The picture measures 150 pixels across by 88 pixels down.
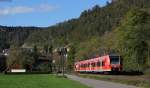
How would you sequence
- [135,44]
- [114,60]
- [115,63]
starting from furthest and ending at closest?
[135,44] < [114,60] < [115,63]

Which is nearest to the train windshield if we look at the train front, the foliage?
the train front

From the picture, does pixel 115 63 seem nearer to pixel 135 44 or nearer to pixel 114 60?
pixel 114 60

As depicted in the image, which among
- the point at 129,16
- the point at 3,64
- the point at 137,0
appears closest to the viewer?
the point at 129,16

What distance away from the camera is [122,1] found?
504 ft

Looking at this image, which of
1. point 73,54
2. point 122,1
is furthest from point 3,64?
point 122,1

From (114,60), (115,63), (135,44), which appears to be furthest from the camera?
(135,44)

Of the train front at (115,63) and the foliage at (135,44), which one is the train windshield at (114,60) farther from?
the foliage at (135,44)

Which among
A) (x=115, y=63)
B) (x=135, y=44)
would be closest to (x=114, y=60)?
(x=115, y=63)

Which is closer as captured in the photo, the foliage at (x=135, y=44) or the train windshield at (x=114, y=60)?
the train windshield at (x=114, y=60)

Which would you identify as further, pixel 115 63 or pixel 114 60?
pixel 114 60

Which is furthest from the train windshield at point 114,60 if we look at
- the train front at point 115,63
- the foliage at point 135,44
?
the foliage at point 135,44

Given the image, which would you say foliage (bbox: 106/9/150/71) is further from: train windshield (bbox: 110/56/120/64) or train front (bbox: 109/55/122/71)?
train windshield (bbox: 110/56/120/64)

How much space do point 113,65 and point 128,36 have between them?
31.8 feet

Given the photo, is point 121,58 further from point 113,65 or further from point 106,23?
point 106,23
